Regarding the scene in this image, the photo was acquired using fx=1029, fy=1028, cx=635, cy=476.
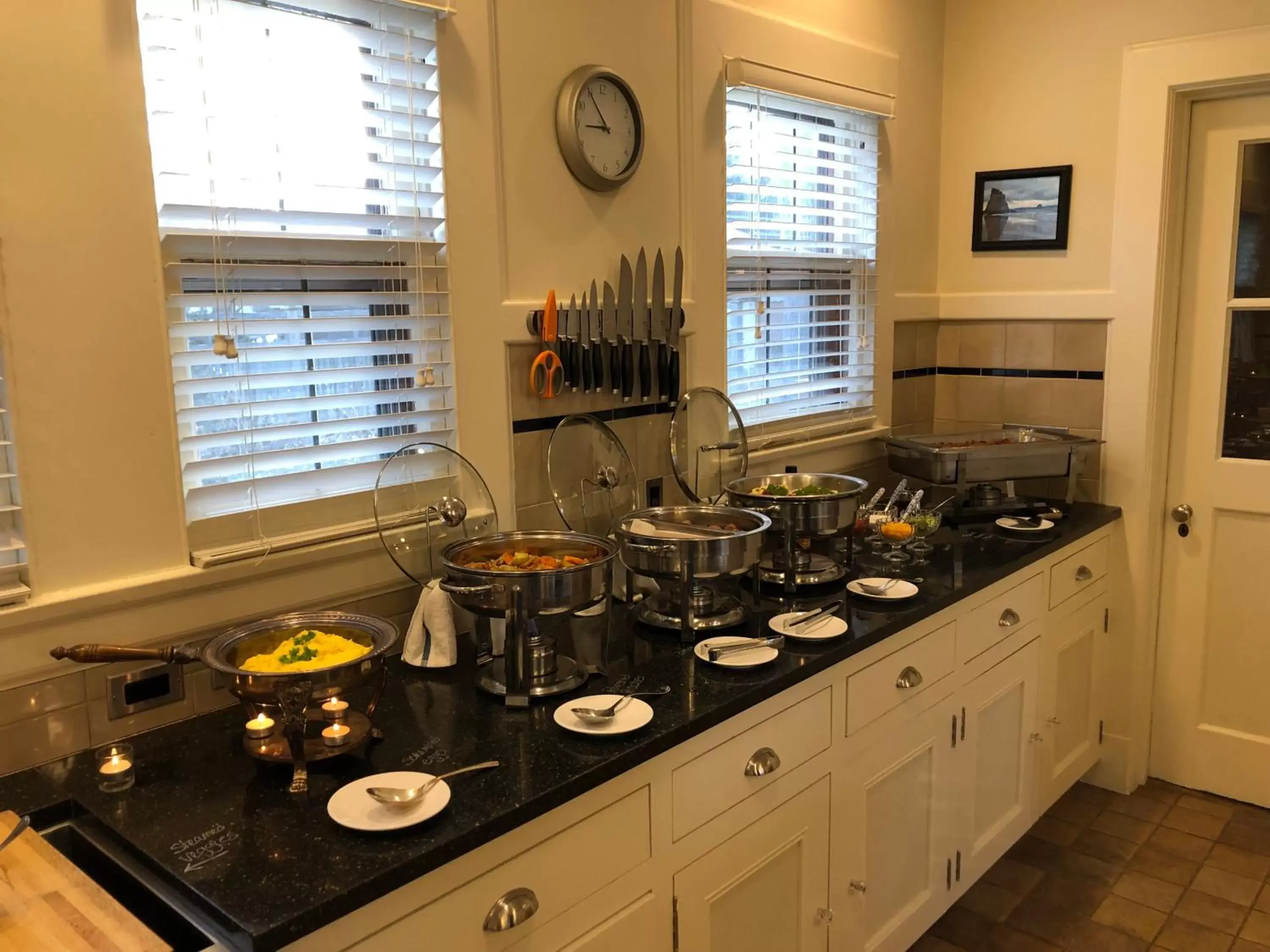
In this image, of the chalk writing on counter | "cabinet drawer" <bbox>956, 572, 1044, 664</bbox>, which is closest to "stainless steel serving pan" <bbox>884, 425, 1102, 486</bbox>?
"cabinet drawer" <bbox>956, 572, 1044, 664</bbox>

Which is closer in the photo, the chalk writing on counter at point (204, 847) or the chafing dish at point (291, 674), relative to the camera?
the chalk writing on counter at point (204, 847)

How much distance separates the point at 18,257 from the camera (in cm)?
147

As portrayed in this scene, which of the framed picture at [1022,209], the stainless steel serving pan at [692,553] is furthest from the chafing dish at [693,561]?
the framed picture at [1022,209]

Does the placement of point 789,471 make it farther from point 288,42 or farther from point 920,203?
point 288,42

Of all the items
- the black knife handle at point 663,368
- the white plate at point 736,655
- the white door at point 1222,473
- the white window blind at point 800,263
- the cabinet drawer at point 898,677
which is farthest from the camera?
the white door at point 1222,473

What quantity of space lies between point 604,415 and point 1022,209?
1797 millimetres

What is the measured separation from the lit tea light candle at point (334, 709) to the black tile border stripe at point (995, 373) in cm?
232

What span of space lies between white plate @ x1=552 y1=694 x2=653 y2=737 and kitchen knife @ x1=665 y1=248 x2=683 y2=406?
0.95 m

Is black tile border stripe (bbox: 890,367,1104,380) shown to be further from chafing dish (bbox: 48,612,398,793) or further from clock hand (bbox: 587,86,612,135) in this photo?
chafing dish (bbox: 48,612,398,793)

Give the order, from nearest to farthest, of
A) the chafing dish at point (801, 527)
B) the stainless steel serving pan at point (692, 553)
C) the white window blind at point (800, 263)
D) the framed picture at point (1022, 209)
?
the stainless steel serving pan at point (692, 553)
the chafing dish at point (801, 527)
the white window blind at point (800, 263)
the framed picture at point (1022, 209)

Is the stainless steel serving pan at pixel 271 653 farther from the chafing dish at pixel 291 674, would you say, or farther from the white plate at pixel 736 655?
the white plate at pixel 736 655

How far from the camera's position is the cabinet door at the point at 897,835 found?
6.93ft

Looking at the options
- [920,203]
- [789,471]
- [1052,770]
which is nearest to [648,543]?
[789,471]

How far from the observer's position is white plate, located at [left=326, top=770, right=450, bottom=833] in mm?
1322
